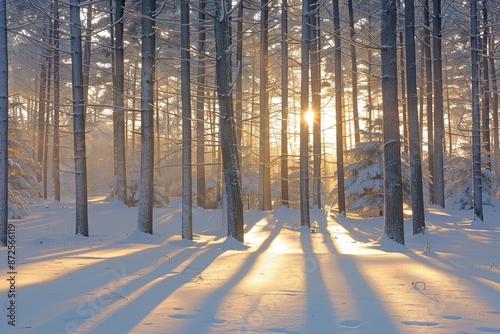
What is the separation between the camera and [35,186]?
26.2m

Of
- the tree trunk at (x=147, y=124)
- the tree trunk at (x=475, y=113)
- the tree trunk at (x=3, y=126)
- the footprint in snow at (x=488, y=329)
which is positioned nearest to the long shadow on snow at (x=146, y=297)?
the footprint in snow at (x=488, y=329)

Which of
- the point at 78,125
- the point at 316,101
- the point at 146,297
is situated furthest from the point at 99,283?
the point at 316,101

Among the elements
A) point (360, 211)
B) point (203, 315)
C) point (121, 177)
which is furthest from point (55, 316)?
point (360, 211)

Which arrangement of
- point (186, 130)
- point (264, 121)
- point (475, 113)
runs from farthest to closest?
point (264, 121), point (475, 113), point (186, 130)

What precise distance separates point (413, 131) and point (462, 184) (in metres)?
15.8

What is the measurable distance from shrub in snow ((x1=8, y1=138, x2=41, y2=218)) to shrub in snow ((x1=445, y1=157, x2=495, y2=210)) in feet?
70.3

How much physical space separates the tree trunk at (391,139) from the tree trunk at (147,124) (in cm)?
568

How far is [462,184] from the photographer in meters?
27.4

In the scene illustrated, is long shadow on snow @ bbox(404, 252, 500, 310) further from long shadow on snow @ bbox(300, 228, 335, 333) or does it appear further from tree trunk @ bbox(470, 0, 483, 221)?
tree trunk @ bbox(470, 0, 483, 221)

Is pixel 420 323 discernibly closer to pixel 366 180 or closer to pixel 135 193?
pixel 366 180

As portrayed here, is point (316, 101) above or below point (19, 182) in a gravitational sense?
above

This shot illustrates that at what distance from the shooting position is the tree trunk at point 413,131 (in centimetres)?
1354

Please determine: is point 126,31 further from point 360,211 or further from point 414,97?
point 414,97

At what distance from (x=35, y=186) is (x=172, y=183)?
12029 millimetres
